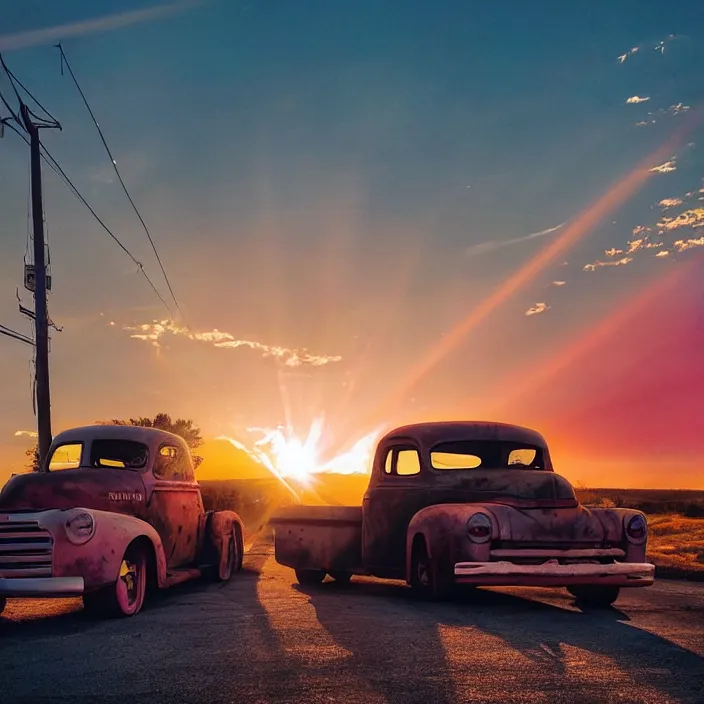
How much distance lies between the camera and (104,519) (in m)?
9.07

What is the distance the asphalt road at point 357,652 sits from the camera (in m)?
5.32

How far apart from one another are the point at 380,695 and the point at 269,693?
64 centimetres

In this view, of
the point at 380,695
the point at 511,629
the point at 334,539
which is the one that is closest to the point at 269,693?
the point at 380,695

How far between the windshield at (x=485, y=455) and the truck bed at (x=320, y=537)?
1.40 metres

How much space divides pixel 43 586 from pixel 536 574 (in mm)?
4778

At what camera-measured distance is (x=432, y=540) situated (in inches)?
375

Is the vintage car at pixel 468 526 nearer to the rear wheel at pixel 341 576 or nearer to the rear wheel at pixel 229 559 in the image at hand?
the rear wheel at pixel 341 576

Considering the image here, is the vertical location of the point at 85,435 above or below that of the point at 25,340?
below

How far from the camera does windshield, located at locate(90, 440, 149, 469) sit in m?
11.5

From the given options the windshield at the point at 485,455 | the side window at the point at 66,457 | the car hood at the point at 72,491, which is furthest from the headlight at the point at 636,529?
the side window at the point at 66,457

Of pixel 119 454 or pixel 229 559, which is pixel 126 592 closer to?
pixel 119 454

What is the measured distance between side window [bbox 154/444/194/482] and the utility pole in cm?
750

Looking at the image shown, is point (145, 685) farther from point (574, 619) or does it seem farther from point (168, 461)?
point (168, 461)

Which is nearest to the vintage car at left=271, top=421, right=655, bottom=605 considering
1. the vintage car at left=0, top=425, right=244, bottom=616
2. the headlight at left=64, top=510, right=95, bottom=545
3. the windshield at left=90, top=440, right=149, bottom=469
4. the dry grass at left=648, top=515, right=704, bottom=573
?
the vintage car at left=0, top=425, right=244, bottom=616
